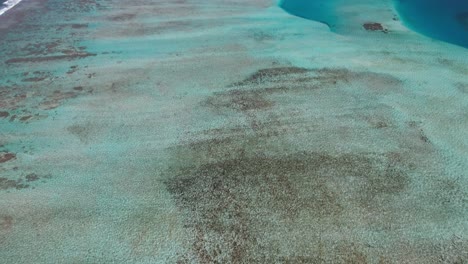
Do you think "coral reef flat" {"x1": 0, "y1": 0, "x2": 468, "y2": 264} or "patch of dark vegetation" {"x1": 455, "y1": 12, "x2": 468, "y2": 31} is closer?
"coral reef flat" {"x1": 0, "y1": 0, "x2": 468, "y2": 264}

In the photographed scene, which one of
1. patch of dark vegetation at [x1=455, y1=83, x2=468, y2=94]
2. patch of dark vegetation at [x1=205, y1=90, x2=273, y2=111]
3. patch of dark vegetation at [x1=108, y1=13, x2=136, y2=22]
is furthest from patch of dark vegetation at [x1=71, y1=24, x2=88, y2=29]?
patch of dark vegetation at [x1=455, y1=83, x2=468, y2=94]

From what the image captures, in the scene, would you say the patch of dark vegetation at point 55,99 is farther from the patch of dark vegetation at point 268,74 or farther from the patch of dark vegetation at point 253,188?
the patch of dark vegetation at point 268,74

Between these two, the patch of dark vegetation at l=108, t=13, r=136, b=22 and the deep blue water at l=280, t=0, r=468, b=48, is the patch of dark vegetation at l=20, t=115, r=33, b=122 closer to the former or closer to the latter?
the patch of dark vegetation at l=108, t=13, r=136, b=22

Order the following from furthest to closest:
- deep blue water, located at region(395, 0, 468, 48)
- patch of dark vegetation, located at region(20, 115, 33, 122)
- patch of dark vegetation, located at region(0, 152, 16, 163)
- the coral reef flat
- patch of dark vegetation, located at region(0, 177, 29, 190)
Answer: deep blue water, located at region(395, 0, 468, 48) → patch of dark vegetation, located at region(20, 115, 33, 122) → patch of dark vegetation, located at region(0, 152, 16, 163) → patch of dark vegetation, located at region(0, 177, 29, 190) → the coral reef flat

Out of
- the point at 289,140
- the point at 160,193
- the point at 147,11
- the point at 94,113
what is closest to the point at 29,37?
the point at 147,11

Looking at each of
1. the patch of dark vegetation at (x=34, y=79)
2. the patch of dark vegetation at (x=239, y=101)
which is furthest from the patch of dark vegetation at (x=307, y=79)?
the patch of dark vegetation at (x=34, y=79)

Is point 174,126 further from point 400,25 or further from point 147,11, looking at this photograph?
point 400,25
